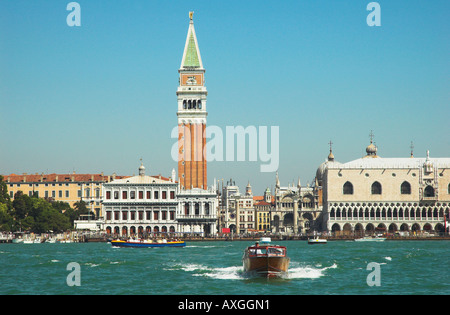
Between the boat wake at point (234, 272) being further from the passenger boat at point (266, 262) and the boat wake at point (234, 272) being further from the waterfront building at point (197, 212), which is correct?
the waterfront building at point (197, 212)

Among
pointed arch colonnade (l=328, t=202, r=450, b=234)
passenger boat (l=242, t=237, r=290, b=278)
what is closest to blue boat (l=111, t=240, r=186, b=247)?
passenger boat (l=242, t=237, r=290, b=278)

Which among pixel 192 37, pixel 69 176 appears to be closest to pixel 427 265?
pixel 192 37

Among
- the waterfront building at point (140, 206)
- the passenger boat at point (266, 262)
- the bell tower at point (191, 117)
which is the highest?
the bell tower at point (191, 117)

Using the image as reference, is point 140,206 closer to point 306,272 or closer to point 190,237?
point 190,237

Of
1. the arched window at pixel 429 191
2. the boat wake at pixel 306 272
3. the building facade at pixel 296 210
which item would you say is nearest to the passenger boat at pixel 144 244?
the boat wake at pixel 306 272

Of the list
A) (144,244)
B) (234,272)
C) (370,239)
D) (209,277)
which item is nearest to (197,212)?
(370,239)
